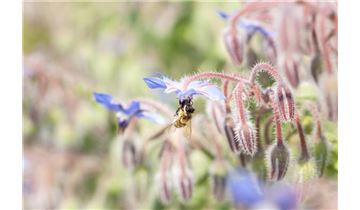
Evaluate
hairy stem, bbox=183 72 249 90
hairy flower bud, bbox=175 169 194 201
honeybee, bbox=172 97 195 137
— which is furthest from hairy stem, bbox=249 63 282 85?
hairy flower bud, bbox=175 169 194 201

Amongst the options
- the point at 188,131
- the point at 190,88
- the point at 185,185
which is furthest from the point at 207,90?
the point at 185,185

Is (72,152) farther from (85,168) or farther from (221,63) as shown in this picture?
(221,63)

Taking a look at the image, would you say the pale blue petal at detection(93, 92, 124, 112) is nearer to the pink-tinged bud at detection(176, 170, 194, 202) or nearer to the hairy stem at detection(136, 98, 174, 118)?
the hairy stem at detection(136, 98, 174, 118)

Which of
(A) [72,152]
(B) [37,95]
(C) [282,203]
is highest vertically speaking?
(B) [37,95]

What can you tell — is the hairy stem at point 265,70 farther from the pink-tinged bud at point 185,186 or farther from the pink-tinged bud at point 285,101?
the pink-tinged bud at point 185,186
